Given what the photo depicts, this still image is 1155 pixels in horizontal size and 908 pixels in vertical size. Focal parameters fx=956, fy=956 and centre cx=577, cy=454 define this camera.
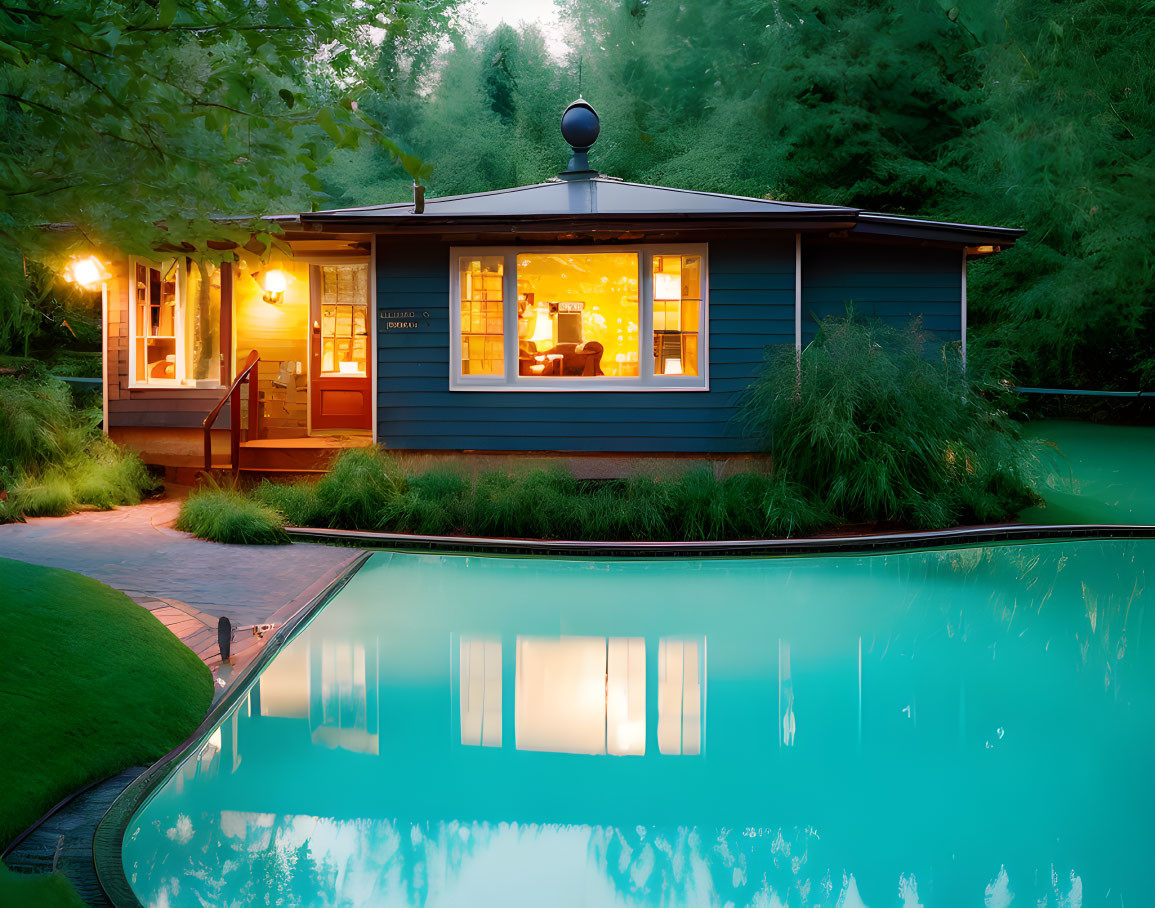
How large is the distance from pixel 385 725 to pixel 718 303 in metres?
6.84

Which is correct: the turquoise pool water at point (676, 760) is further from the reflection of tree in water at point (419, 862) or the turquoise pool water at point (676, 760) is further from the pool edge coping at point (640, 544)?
the pool edge coping at point (640, 544)

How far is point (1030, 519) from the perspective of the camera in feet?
31.6

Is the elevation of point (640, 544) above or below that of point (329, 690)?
above

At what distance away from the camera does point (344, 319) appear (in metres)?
12.2

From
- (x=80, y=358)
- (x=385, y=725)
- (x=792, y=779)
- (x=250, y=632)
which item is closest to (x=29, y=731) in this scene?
(x=385, y=725)

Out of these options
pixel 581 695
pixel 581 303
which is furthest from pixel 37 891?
pixel 581 303

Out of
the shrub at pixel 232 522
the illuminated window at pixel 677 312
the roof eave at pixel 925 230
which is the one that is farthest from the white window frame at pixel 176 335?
the roof eave at pixel 925 230

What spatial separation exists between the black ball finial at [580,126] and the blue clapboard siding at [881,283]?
10.2ft

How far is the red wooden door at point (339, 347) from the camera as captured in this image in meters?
11.9

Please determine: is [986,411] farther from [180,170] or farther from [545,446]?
[180,170]

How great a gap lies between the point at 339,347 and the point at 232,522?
4698 mm

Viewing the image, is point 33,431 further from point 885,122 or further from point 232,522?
point 885,122

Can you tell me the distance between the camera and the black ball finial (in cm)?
1167

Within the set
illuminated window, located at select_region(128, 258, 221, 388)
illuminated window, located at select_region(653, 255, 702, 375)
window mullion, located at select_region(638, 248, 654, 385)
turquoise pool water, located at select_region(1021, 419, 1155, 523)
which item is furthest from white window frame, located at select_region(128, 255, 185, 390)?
turquoise pool water, located at select_region(1021, 419, 1155, 523)
